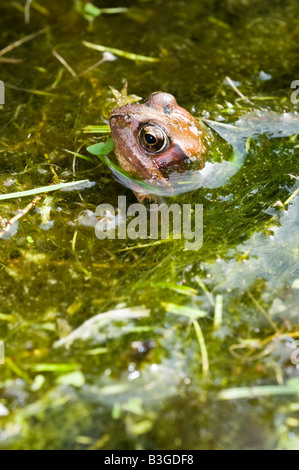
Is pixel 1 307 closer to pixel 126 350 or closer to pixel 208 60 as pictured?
pixel 126 350

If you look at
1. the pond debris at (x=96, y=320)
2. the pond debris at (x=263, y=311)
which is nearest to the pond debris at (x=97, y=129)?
the pond debris at (x=96, y=320)

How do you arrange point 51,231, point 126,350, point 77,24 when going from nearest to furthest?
point 126,350 → point 51,231 → point 77,24

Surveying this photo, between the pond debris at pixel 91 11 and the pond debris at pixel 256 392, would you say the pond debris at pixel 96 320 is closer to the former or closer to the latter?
the pond debris at pixel 256 392

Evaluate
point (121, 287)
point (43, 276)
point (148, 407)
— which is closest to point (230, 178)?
point (121, 287)

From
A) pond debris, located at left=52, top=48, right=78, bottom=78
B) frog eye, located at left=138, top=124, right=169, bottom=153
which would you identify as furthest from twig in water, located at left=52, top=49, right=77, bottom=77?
frog eye, located at left=138, top=124, right=169, bottom=153

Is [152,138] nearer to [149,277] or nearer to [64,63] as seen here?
[149,277]

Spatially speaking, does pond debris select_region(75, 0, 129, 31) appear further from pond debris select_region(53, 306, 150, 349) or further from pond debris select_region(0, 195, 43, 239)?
pond debris select_region(53, 306, 150, 349)
